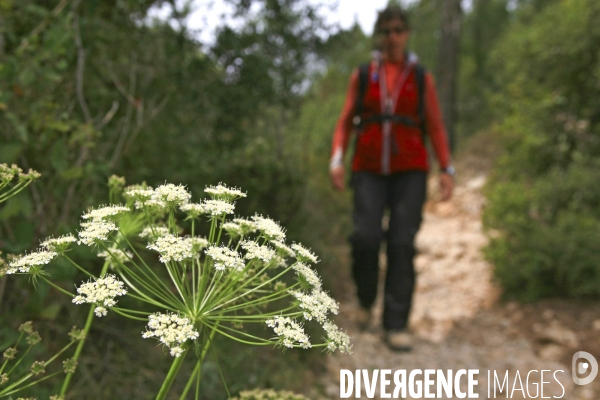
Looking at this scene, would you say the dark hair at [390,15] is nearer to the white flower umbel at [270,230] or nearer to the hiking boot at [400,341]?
the hiking boot at [400,341]

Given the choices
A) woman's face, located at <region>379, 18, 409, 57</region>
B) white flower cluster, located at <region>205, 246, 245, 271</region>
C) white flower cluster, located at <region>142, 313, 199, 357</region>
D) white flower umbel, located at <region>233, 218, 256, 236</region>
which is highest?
woman's face, located at <region>379, 18, 409, 57</region>

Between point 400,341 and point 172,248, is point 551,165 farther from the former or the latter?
point 172,248

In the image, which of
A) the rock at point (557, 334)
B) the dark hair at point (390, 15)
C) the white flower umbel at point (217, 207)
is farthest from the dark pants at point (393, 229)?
the white flower umbel at point (217, 207)

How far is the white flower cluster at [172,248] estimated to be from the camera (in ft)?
3.59

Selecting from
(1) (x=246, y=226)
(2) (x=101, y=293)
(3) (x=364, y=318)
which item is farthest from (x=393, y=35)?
(2) (x=101, y=293)

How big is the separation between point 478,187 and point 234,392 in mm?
6733

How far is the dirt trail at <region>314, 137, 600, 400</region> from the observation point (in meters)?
3.38

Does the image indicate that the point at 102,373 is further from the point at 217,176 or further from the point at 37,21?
the point at 37,21

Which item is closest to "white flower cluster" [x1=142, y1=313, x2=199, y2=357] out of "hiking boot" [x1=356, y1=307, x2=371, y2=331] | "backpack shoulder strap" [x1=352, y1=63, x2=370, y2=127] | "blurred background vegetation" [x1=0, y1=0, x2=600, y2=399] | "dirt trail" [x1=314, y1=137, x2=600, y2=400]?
"blurred background vegetation" [x1=0, y1=0, x2=600, y2=399]

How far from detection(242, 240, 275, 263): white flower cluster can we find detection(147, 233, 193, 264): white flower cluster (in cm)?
13

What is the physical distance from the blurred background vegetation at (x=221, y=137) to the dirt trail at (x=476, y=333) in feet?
0.75

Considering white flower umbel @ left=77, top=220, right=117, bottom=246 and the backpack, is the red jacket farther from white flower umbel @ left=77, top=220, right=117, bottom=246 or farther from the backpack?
white flower umbel @ left=77, top=220, right=117, bottom=246

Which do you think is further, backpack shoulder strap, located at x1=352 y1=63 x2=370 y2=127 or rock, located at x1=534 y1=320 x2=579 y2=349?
rock, located at x1=534 y1=320 x2=579 y2=349

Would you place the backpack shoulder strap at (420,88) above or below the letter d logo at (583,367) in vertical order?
above
